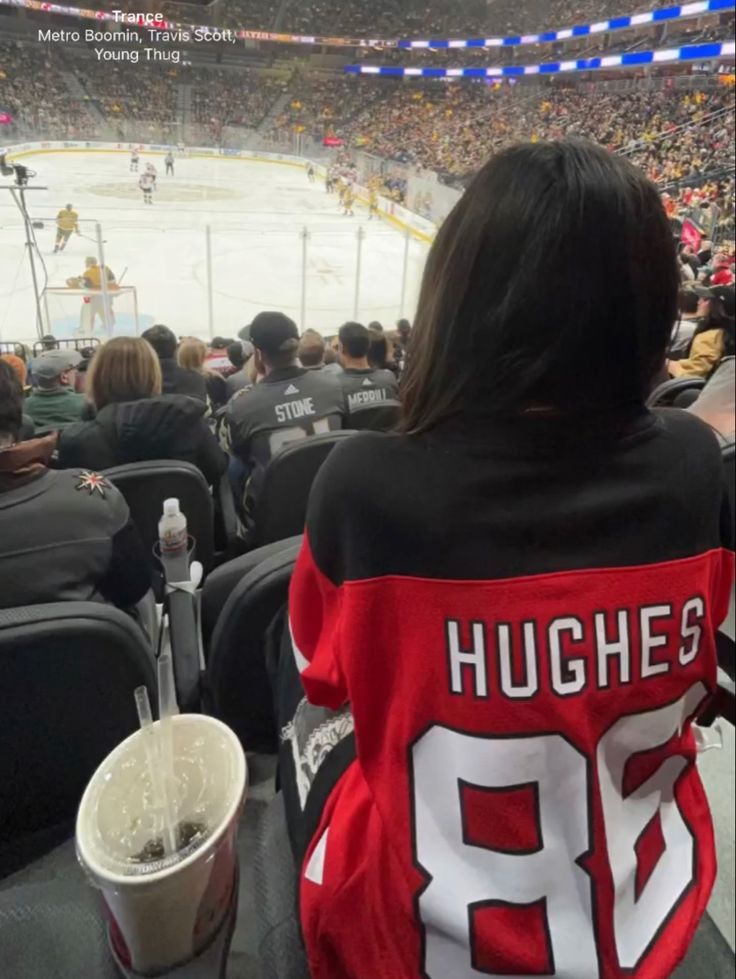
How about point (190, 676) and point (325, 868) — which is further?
point (190, 676)

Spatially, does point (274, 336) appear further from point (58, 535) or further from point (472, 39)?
point (58, 535)

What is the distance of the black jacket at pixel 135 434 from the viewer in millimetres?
1569

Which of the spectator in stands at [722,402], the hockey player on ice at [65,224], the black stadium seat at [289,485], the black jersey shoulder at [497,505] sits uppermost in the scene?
the hockey player on ice at [65,224]

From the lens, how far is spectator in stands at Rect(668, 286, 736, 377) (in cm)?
233

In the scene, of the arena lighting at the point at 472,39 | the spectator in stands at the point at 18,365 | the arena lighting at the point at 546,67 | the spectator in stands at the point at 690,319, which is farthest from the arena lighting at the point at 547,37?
the spectator in stands at the point at 690,319

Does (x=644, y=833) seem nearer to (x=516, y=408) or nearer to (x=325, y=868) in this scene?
(x=325, y=868)

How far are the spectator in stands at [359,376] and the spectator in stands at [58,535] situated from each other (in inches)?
44.0

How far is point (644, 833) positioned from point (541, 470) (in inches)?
12.3

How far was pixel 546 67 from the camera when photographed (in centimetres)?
169

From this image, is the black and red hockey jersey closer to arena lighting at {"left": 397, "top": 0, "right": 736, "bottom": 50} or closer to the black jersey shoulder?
the black jersey shoulder

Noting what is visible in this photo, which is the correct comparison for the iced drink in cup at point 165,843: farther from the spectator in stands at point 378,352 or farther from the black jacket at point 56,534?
the spectator in stands at point 378,352

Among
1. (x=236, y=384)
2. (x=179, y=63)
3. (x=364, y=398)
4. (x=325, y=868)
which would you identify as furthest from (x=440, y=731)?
(x=236, y=384)

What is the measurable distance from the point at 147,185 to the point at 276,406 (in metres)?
2.37

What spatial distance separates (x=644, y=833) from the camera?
51 cm
